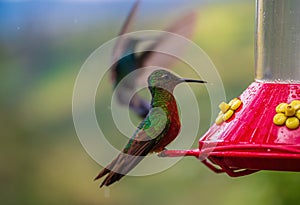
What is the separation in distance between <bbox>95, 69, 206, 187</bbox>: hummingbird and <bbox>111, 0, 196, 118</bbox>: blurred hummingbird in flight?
0.57 feet

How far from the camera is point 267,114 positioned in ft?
6.44

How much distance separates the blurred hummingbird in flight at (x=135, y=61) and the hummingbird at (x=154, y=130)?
17 centimetres

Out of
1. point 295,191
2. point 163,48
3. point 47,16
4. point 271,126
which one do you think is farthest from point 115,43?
point 47,16

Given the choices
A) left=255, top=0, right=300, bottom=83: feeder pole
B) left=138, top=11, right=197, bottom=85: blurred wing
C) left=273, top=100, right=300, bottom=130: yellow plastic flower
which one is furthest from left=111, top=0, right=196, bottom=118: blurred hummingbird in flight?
left=273, top=100, right=300, bottom=130: yellow plastic flower

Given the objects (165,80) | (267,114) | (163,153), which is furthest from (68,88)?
(267,114)

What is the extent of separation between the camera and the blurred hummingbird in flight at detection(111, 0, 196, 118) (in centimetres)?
248

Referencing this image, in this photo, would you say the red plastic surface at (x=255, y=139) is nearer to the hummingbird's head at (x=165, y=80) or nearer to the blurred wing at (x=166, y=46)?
the hummingbird's head at (x=165, y=80)

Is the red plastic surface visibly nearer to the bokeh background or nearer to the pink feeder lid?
the pink feeder lid

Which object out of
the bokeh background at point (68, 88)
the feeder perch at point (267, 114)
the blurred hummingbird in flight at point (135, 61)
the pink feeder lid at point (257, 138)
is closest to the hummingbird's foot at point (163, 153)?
the feeder perch at point (267, 114)

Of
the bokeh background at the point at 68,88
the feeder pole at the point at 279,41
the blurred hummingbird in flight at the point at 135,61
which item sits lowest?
the bokeh background at the point at 68,88

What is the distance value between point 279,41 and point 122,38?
539 mm

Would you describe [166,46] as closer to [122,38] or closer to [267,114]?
[122,38]

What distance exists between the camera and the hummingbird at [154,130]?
6.98 feet

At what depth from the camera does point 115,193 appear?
533 cm
